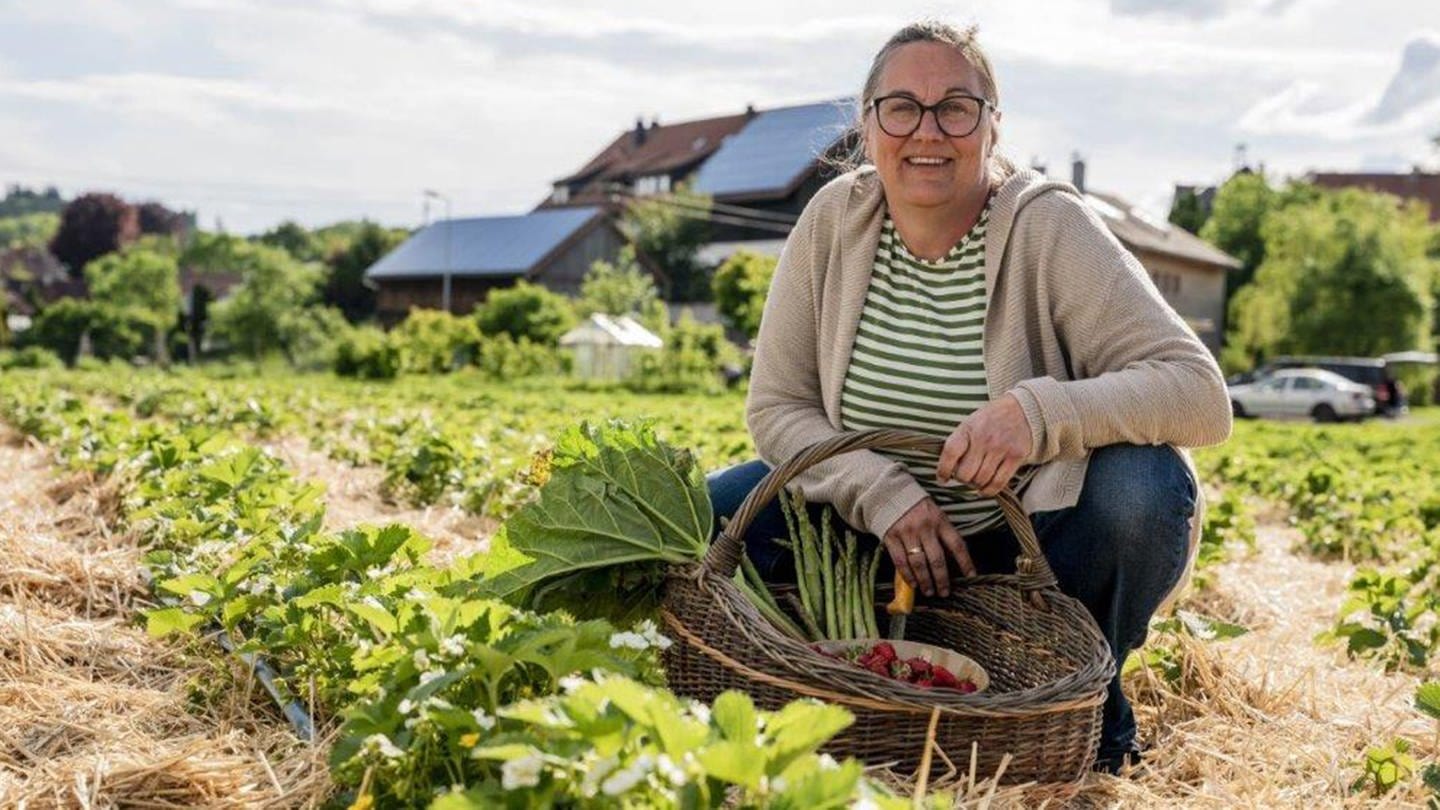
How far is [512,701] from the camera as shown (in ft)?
7.21

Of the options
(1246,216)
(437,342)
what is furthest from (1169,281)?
(437,342)

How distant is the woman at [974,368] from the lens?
2.78m

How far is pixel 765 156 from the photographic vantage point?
156 ft

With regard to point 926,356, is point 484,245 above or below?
above

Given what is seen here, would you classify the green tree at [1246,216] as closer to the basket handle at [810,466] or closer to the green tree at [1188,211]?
the green tree at [1188,211]

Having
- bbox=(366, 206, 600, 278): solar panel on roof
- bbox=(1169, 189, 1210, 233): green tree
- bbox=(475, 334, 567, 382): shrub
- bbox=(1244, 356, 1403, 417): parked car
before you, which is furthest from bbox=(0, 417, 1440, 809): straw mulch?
bbox=(1169, 189, 1210, 233): green tree

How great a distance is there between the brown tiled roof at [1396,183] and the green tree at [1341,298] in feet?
89.1

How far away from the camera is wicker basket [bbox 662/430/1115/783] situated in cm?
241

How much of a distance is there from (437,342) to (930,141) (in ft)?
99.6

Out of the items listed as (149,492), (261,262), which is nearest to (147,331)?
(261,262)

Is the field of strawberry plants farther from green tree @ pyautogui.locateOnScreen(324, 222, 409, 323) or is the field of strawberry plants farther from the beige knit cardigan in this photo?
green tree @ pyautogui.locateOnScreen(324, 222, 409, 323)

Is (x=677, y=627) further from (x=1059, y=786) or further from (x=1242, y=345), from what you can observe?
(x=1242, y=345)

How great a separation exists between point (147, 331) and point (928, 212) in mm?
49101

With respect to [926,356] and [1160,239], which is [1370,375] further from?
[926,356]
